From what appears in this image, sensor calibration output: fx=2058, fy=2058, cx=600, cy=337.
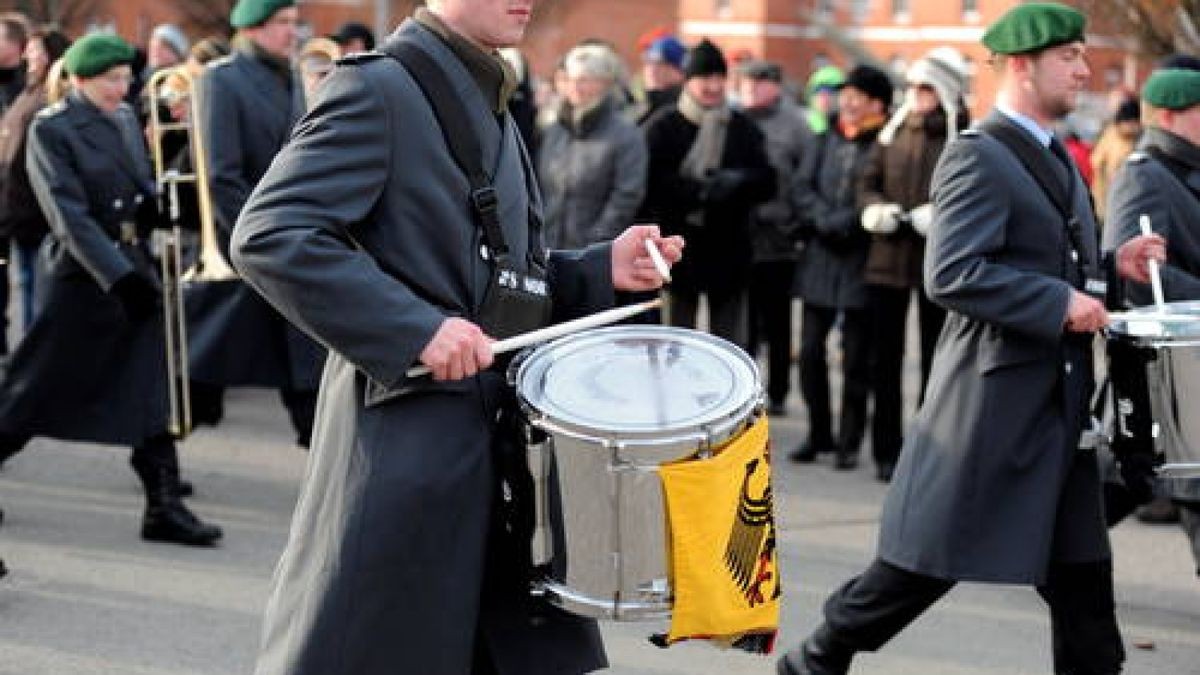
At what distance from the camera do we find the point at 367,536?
3.59 metres

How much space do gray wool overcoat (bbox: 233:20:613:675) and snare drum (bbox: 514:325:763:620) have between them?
14 centimetres

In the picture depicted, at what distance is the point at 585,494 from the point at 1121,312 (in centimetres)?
274

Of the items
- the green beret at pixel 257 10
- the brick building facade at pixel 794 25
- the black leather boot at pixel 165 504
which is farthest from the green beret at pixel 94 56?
the brick building facade at pixel 794 25

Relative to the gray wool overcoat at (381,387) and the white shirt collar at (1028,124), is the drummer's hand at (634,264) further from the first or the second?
the white shirt collar at (1028,124)

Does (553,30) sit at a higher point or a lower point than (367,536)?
lower

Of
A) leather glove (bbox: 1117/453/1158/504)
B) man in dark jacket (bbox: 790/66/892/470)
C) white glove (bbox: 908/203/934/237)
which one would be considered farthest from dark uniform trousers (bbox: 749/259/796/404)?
leather glove (bbox: 1117/453/1158/504)

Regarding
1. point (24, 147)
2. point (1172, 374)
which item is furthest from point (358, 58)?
point (24, 147)

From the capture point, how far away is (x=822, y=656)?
5.61 meters

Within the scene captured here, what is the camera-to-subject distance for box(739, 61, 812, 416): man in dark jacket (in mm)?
10625

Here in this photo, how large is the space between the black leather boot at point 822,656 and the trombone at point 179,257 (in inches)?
120

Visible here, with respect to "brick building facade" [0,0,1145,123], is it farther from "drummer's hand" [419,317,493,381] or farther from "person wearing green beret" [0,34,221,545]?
"drummer's hand" [419,317,493,381]

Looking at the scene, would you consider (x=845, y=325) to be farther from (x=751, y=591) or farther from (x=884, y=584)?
(x=751, y=591)

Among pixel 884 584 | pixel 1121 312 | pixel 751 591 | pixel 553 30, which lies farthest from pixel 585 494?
pixel 553 30

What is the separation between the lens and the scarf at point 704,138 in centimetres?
1021
